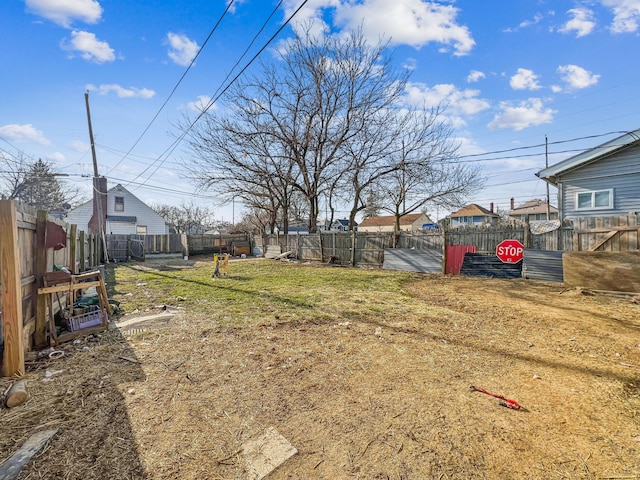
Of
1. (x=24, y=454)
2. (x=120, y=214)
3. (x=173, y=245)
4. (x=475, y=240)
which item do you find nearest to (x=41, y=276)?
(x=24, y=454)

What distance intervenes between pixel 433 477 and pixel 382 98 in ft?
47.9

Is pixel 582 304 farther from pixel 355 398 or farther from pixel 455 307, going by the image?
pixel 355 398

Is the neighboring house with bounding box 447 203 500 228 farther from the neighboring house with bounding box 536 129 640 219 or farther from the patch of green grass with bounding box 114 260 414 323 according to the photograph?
the patch of green grass with bounding box 114 260 414 323

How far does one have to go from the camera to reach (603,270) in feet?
20.7

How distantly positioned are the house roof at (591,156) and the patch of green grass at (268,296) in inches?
269

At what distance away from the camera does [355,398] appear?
236 cm

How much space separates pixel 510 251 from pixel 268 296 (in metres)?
7.03

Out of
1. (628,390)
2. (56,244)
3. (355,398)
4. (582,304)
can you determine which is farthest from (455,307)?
(56,244)

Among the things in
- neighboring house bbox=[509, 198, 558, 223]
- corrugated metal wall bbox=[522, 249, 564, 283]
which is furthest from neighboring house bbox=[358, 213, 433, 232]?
corrugated metal wall bbox=[522, 249, 564, 283]

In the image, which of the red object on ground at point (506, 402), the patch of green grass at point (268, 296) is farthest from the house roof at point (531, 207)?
the red object on ground at point (506, 402)

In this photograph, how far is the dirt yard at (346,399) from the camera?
5.51 feet

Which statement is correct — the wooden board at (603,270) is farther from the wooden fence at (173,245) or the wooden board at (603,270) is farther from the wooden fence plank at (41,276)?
the wooden fence at (173,245)

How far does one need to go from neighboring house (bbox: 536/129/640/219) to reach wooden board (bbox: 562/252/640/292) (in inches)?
190

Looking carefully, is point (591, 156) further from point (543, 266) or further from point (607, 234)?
point (543, 266)
